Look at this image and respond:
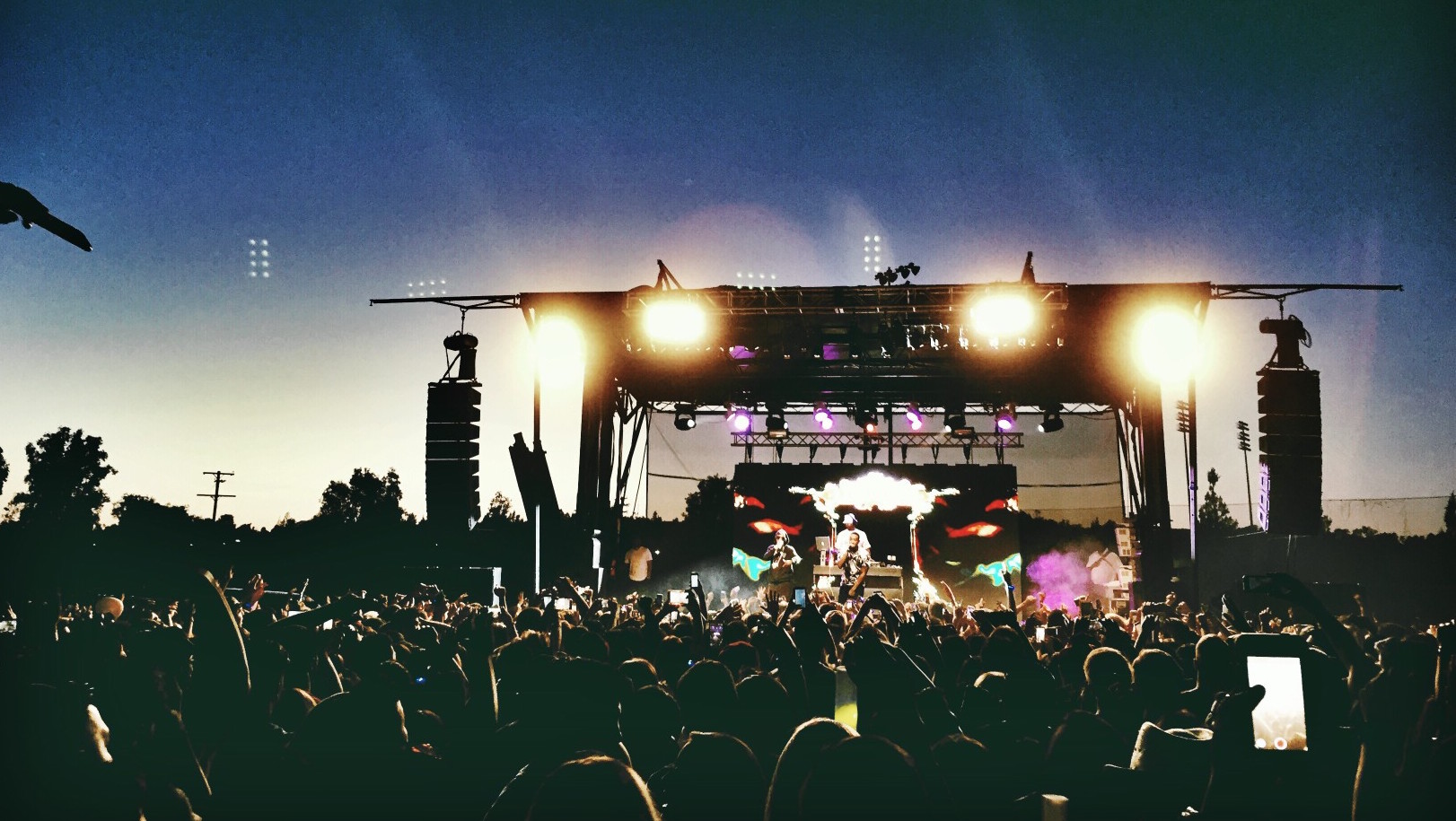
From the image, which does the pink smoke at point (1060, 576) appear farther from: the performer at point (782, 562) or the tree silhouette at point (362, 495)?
the tree silhouette at point (362, 495)

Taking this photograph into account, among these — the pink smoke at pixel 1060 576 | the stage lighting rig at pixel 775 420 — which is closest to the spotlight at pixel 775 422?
the stage lighting rig at pixel 775 420

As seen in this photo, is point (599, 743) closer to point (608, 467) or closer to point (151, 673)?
point (151, 673)

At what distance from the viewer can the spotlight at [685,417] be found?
66.3ft

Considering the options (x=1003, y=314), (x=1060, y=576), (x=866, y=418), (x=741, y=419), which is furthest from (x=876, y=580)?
(x=1003, y=314)

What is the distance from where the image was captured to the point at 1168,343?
48.1 feet

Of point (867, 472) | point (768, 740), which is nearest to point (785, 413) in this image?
point (867, 472)

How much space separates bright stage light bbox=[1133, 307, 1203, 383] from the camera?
14.5 metres

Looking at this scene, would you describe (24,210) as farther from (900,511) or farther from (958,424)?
(900,511)

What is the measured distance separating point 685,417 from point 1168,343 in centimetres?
1081

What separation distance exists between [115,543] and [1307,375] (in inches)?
635

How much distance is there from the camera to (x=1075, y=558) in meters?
26.5

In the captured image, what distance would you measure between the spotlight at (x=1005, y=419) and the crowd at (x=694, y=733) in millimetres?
14684

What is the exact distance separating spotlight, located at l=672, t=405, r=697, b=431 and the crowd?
15152mm

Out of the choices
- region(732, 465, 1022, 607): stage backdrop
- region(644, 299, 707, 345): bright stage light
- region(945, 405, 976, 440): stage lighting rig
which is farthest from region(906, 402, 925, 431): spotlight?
region(644, 299, 707, 345): bright stage light
